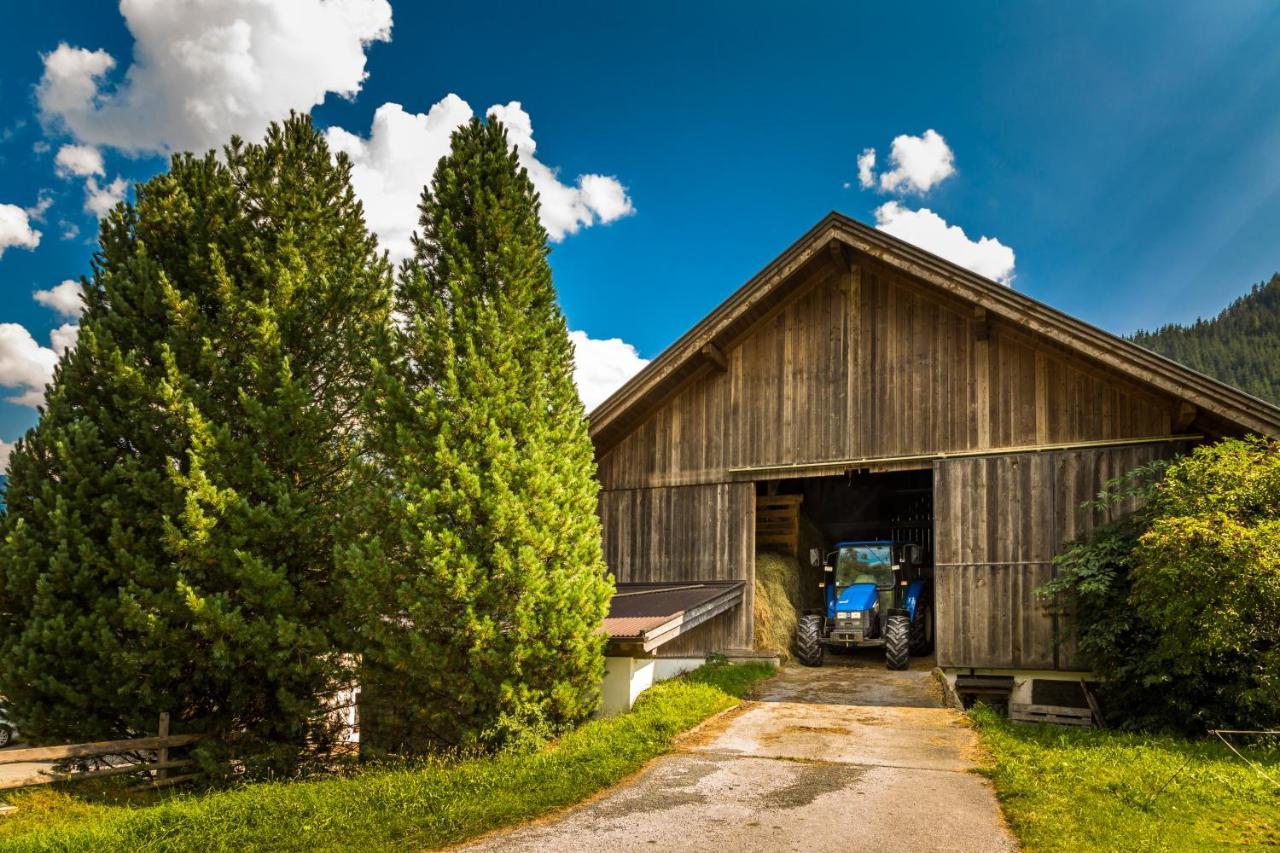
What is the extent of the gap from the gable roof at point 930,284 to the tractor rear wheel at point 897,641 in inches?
238

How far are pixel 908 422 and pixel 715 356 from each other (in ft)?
12.8

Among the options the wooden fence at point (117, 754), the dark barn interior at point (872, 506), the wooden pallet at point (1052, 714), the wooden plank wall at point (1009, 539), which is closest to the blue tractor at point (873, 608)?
the wooden plank wall at point (1009, 539)

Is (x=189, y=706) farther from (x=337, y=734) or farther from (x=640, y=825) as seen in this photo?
(x=640, y=825)

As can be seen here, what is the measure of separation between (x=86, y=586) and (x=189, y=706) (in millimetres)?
2391

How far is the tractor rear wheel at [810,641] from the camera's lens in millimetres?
16359

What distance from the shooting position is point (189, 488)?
12.1 meters

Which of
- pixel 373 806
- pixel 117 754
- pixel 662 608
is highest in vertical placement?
pixel 662 608

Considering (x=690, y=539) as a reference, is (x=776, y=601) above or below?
below

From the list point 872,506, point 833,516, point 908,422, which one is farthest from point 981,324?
point 872,506

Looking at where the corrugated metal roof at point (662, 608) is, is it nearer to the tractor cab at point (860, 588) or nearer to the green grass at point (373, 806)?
the green grass at point (373, 806)

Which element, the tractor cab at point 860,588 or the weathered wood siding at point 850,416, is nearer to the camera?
the weathered wood siding at point 850,416

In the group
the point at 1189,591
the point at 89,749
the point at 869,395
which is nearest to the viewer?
the point at 1189,591

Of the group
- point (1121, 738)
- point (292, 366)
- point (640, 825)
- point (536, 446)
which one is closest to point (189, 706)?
point (292, 366)

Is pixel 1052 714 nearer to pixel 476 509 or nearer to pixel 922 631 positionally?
pixel 922 631
